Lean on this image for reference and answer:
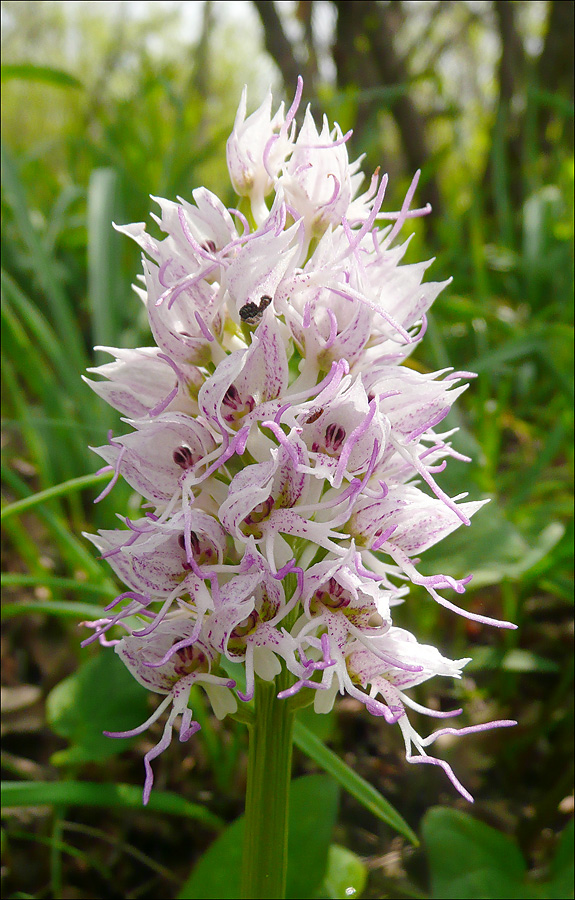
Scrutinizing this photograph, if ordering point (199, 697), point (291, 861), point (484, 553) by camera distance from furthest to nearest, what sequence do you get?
point (199, 697)
point (484, 553)
point (291, 861)

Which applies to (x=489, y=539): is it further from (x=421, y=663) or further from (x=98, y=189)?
(x=98, y=189)

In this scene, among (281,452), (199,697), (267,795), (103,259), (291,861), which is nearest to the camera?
(281,452)

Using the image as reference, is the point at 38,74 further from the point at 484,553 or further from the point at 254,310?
the point at 484,553

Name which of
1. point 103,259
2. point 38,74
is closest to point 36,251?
point 103,259

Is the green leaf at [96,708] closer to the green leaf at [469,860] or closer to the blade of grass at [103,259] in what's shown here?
the green leaf at [469,860]

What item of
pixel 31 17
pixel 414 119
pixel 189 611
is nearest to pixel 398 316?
pixel 189 611

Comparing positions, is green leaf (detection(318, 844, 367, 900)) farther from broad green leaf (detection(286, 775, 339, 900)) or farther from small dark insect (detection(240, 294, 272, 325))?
small dark insect (detection(240, 294, 272, 325))

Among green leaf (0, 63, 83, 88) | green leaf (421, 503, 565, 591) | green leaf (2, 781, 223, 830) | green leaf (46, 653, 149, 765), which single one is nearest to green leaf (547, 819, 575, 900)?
green leaf (421, 503, 565, 591)
